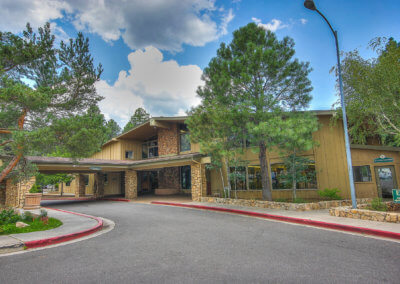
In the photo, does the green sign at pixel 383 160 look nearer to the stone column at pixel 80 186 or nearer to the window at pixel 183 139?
the window at pixel 183 139

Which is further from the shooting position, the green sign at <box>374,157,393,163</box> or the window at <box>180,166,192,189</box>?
the window at <box>180,166,192,189</box>

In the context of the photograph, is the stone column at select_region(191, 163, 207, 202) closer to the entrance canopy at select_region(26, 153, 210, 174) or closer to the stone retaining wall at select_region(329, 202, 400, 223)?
the entrance canopy at select_region(26, 153, 210, 174)

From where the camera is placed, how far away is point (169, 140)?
20.8 metres

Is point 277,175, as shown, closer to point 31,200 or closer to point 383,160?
point 383,160

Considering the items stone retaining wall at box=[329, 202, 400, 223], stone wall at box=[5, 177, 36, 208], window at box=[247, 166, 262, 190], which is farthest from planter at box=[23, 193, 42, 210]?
stone retaining wall at box=[329, 202, 400, 223]

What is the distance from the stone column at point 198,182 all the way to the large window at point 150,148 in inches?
352

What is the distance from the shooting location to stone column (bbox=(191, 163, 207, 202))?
601 inches

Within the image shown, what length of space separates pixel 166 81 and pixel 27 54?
1860cm

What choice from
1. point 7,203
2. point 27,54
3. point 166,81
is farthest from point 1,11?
point 166,81

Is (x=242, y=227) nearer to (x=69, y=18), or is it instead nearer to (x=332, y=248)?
(x=332, y=248)

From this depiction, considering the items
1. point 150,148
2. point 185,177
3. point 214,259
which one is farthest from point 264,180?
point 150,148

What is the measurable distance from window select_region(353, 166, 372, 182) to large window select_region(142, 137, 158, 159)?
670 inches

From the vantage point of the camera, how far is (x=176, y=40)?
19922 mm

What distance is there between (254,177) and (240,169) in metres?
1.06
